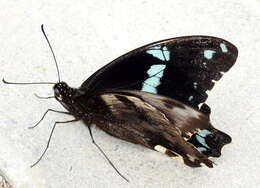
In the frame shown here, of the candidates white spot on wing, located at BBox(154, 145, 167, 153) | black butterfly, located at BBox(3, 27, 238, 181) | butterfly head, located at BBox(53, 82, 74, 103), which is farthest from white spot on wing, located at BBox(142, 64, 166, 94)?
butterfly head, located at BBox(53, 82, 74, 103)

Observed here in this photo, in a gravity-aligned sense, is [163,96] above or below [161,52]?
below

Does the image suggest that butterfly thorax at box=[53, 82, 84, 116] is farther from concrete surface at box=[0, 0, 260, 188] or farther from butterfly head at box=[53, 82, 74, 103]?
concrete surface at box=[0, 0, 260, 188]

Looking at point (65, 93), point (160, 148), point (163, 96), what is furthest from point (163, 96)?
point (65, 93)

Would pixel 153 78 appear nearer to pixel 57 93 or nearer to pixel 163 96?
pixel 163 96

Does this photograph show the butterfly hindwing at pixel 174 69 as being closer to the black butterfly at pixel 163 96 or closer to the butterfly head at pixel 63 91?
the black butterfly at pixel 163 96

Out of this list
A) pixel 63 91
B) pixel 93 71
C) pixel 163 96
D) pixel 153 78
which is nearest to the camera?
pixel 163 96

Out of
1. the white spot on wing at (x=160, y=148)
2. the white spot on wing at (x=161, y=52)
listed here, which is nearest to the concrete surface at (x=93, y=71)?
the white spot on wing at (x=160, y=148)

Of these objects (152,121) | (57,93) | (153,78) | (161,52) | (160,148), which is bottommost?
(160,148)

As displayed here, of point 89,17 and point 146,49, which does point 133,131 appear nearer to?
point 146,49
